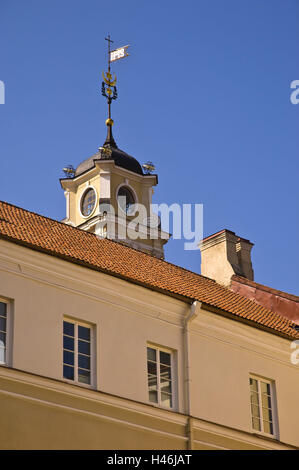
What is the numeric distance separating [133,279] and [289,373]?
5720 mm

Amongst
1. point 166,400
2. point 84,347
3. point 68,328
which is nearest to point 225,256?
point 166,400

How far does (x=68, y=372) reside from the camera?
23125mm

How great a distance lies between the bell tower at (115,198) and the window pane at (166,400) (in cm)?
3843

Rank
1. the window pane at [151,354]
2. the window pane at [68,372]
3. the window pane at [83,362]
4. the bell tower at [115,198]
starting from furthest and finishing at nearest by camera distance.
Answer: the bell tower at [115,198], the window pane at [151,354], the window pane at [83,362], the window pane at [68,372]

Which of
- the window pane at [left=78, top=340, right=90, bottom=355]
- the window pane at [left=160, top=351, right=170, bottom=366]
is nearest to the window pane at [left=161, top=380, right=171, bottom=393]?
the window pane at [left=160, top=351, right=170, bottom=366]

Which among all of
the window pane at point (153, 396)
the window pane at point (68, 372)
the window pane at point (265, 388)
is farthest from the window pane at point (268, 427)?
the window pane at point (68, 372)

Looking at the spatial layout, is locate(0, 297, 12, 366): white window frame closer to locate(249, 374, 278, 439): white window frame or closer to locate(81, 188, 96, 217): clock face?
locate(249, 374, 278, 439): white window frame

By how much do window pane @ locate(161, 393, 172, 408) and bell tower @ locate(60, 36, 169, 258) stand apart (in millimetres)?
38428

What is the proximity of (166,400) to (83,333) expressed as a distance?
2693 millimetres

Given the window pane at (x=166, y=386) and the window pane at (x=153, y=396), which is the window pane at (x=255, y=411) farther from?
the window pane at (x=153, y=396)

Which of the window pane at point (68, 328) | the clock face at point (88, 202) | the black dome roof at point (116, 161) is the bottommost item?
the window pane at point (68, 328)

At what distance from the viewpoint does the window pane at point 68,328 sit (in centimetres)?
2358

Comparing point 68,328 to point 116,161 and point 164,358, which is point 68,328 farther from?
point 116,161
